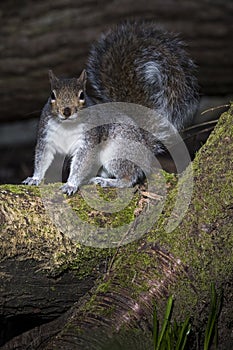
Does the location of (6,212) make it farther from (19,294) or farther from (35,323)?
(35,323)

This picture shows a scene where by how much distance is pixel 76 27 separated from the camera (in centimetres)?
329

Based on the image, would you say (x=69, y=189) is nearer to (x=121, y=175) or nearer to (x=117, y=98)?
(x=121, y=175)

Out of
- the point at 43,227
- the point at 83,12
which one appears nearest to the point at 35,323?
the point at 43,227

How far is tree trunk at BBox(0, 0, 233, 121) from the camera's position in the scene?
10.8 feet

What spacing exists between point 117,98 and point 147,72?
0.42ft

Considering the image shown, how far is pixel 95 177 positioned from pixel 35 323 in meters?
0.48

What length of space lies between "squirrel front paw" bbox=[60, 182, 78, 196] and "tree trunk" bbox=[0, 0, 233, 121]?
5.32 ft

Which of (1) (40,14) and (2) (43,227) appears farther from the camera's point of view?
(1) (40,14)

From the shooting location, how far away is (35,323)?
1.82 metres

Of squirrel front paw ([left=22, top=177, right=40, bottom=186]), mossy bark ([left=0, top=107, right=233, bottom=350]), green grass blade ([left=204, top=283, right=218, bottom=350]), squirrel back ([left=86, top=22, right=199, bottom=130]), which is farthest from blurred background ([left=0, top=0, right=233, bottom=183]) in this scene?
green grass blade ([left=204, top=283, right=218, bottom=350])

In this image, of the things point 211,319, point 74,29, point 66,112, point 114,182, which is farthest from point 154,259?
point 74,29

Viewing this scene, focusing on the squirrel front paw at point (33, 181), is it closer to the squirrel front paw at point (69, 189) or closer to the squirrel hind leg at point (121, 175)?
the squirrel hind leg at point (121, 175)

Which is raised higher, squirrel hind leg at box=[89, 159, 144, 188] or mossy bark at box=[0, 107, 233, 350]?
squirrel hind leg at box=[89, 159, 144, 188]

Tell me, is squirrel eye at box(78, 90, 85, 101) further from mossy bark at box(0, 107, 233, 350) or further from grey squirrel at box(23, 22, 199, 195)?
mossy bark at box(0, 107, 233, 350)
